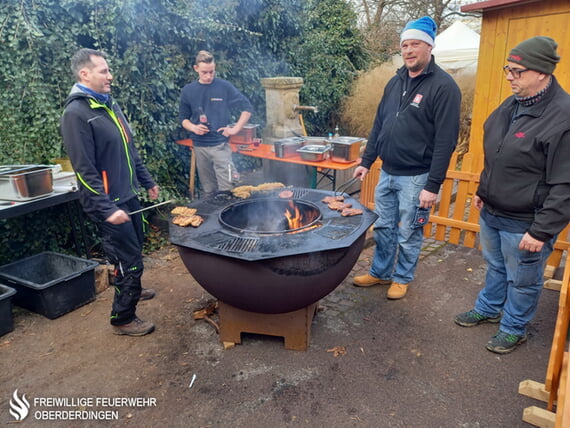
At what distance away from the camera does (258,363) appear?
10.2 feet

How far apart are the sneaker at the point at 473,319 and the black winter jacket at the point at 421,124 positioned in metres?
1.17

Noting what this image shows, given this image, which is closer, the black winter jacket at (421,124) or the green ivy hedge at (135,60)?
the black winter jacket at (421,124)

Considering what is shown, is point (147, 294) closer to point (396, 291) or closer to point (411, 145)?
point (396, 291)

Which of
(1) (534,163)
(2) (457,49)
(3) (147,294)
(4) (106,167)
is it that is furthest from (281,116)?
(2) (457,49)

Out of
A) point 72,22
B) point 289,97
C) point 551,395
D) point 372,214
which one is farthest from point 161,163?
point 551,395

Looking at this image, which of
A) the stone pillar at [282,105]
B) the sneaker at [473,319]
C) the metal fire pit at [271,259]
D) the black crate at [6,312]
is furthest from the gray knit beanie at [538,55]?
the stone pillar at [282,105]

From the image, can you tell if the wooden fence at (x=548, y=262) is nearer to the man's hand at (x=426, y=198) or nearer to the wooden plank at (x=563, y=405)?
the wooden plank at (x=563, y=405)

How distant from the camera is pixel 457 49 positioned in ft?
44.5

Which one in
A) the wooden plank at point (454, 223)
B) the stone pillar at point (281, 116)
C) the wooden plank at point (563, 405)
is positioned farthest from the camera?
the stone pillar at point (281, 116)

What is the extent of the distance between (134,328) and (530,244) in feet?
10.4

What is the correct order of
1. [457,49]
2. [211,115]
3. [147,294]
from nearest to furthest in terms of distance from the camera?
[147,294] < [211,115] < [457,49]

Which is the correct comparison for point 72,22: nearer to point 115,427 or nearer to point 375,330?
point 115,427

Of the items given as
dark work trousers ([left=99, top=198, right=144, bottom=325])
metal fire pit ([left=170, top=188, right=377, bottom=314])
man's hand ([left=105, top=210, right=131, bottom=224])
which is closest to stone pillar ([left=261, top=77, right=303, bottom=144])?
dark work trousers ([left=99, top=198, right=144, bottom=325])

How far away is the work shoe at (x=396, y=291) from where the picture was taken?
13.0ft
